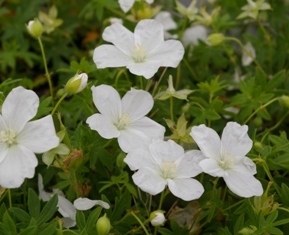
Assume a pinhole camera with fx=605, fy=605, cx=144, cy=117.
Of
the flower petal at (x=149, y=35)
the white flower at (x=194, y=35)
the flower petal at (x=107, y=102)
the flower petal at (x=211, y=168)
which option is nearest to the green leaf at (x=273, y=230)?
the flower petal at (x=211, y=168)

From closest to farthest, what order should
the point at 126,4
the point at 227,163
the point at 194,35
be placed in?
the point at 227,163, the point at 126,4, the point at 194,35

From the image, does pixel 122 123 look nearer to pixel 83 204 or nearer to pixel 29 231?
pixel 83 204

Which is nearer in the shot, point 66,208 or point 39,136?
point 39,136

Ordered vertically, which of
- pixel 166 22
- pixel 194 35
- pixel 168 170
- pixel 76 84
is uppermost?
pixel 76 84

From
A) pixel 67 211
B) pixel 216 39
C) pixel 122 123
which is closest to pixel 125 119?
pixel 122 123

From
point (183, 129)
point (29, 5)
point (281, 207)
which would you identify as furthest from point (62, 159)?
point (29, 5)

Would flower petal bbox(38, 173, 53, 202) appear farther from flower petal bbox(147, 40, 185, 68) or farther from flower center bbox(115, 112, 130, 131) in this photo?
flower petal bbox(147, 40, 185, 68)

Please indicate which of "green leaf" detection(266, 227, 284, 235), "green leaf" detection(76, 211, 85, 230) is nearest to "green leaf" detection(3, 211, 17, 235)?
"green leaf" detection(76, 211, 85, 230)
